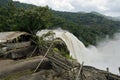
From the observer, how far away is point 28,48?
21766 millimetres

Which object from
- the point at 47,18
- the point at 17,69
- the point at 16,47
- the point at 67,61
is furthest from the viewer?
the point at 47,18

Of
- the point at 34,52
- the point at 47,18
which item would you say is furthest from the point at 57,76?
the point at 47,18

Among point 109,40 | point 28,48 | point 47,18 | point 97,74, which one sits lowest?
point 109,40

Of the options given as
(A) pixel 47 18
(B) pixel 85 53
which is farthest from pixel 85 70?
(B) pixel 85 53

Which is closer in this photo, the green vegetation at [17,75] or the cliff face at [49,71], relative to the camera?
the green vegetation at [17,75]

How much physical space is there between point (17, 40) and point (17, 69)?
5.92 metres

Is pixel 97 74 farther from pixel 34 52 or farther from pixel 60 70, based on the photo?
pixel 34 52

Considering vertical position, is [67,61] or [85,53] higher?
[67,61]

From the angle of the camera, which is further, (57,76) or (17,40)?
(17,40)

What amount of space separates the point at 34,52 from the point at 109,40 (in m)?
84.1

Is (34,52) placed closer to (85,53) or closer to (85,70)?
(85,70)

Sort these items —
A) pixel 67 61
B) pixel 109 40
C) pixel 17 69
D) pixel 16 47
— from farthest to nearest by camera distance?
pixel 109 40 → pixel 16 47 → pixel 67 61 → pixel 17 69

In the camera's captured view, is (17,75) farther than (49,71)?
No

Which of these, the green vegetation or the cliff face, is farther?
the cliff face
